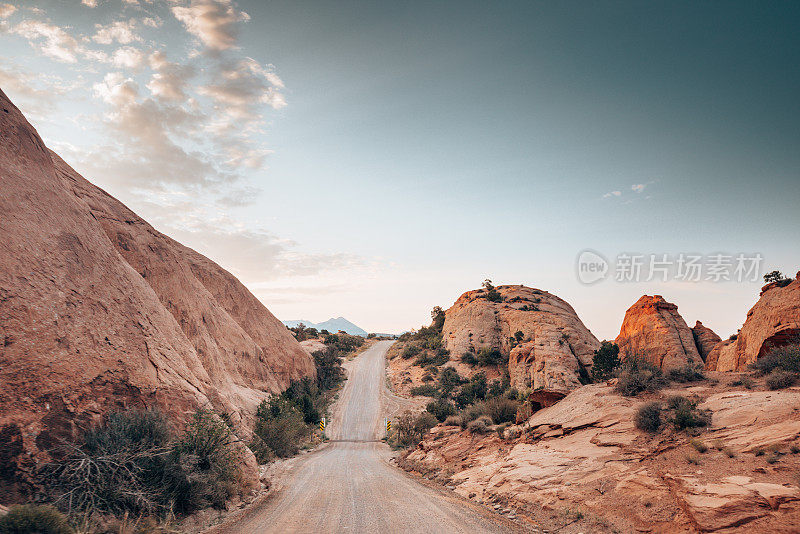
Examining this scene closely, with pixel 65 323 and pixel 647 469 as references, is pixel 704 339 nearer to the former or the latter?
pixel 647 469

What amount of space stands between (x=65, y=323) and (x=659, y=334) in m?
45.6

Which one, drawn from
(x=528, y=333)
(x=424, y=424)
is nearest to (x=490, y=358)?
(x=528, y=333)

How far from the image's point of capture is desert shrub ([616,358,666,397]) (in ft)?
38.3

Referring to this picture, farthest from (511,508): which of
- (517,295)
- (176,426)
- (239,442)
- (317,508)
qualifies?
(517,295)

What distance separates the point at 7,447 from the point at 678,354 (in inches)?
→ 1779

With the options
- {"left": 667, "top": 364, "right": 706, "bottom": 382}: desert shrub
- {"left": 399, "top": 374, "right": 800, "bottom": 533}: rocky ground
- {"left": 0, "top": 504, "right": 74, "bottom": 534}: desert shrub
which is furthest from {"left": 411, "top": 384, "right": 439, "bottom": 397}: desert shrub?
{"left": 0, "top": 504, "right": 74, "bottom": 534}: desert shrub

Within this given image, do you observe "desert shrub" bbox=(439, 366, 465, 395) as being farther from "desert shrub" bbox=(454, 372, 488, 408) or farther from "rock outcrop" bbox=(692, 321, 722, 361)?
"rock outcrop" bbox=(692, 321, 722, 361)

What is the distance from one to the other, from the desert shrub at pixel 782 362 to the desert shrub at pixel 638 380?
8.64ft

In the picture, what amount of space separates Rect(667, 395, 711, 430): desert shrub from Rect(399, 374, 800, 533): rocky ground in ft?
0.68

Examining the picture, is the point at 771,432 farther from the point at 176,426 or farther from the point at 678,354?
the point at 678,354

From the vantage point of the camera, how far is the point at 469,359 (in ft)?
137

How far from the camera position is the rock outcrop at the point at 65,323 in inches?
272

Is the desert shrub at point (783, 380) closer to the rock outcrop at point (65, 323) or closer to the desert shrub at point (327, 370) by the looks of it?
the rock outcrop at point (65, 323)

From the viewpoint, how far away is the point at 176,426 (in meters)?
9.43
